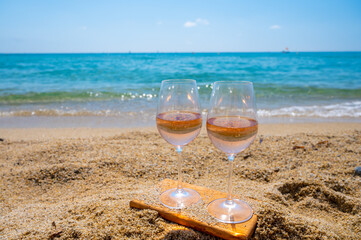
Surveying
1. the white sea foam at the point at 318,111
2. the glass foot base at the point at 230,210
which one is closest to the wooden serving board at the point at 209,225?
the glass foot base at the point at 230,210

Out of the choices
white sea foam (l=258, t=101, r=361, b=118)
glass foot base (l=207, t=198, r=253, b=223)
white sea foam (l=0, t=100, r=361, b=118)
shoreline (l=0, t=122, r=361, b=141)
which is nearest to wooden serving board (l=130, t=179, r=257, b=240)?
glass foot base (l=207, t=198, r=253, b=223)

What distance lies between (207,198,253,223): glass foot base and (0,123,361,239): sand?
9cm

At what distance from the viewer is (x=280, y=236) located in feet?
5.11

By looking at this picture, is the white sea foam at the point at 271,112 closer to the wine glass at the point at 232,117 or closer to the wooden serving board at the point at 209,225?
Answer: the wooden serving board at the point at 209,225

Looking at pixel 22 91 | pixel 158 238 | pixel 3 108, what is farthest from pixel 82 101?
pixel 158 238

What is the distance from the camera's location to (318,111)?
311 inches

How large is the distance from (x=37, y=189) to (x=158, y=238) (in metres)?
1.71

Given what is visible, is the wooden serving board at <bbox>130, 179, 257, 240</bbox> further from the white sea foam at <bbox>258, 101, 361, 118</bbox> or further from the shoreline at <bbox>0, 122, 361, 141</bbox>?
the white sea foam at <bbox>258, 101, 361, 118</bbox>

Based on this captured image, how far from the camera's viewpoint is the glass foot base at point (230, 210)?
150 centimetres

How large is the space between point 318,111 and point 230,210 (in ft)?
24.5

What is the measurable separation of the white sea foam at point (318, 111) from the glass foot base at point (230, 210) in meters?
6.17

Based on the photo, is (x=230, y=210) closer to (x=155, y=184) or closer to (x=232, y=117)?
(x=232, y=117)

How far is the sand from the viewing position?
5.28 ft

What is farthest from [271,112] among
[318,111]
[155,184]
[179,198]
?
[179,198]
